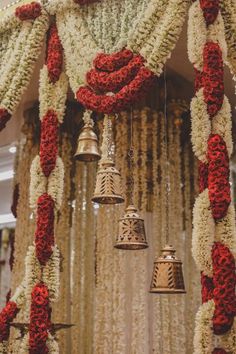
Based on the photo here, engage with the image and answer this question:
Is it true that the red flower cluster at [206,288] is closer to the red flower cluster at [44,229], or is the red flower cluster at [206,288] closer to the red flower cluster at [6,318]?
the red flower cluster at [44,229]

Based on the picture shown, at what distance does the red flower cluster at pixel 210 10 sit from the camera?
349 centimetres

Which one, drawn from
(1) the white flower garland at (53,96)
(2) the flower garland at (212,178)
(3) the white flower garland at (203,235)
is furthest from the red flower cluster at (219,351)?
(1) the white flower garland at (53,96)

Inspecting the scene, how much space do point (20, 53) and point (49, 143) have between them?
767 mm

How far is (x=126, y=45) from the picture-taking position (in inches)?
148

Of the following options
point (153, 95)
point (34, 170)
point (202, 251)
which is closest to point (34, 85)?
point (153, 95)

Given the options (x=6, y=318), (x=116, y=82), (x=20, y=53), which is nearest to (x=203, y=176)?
(x=116, y=82)

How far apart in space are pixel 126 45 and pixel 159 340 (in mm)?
2644

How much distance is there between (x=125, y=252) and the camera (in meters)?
5.29

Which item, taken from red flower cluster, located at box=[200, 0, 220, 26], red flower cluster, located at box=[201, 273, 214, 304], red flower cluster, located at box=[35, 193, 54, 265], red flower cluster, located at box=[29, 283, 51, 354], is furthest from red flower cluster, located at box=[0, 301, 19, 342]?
red flower cluster, located at box=[200, 0, 220, 26]

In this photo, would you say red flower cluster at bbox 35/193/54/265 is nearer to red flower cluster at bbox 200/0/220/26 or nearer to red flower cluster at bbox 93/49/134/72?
red flower cluster at bbox 93/49/134/72

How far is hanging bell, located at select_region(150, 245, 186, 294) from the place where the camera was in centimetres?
393

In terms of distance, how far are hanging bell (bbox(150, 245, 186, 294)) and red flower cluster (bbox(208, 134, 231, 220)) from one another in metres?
0.89

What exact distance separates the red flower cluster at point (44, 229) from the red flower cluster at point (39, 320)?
0.21 metres

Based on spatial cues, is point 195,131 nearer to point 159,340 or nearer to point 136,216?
point 136,216
